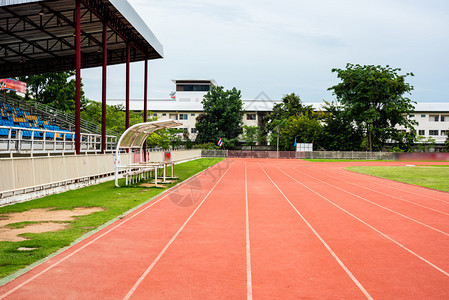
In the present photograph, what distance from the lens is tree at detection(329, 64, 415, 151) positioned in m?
60.4

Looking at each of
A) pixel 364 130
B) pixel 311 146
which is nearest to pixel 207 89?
pixel 311 146

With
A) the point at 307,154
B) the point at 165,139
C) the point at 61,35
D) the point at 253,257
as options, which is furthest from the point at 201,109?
the point at 253,257

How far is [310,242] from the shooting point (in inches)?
328

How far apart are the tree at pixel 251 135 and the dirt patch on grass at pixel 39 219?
5595 cm

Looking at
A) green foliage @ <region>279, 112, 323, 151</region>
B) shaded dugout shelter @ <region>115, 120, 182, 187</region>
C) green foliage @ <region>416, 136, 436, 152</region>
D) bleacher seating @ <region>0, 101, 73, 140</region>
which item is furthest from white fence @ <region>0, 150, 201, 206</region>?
green foliage @ <region>416, 136, 436, 152</region>

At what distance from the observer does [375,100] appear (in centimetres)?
6172

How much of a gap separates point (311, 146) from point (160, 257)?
5712cm

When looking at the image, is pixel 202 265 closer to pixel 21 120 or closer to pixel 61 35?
pixel 61 35

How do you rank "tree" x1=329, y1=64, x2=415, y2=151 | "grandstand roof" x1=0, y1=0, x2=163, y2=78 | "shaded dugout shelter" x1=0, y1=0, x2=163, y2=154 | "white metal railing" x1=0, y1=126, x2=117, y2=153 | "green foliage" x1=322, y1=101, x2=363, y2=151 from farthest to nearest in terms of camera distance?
"green foliage" x1=322, y1=101, x2=363, y2=151 → "tree" x1=329, y1=64, x2=415, y2=151 → "grandstand roof" x1=0, y1=0, x2=163, y2=78 → "shaded dugout shelter" x1=0, y1=0, x2=163, y2=154 → "white metal railing" x1=0, y1=126, x2=117, y2=153

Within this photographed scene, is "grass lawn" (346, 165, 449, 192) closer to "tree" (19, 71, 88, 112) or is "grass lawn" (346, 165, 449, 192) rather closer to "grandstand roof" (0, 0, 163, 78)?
"grandstand roof" (0, 0, 163, 78)

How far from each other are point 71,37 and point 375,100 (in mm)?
48891

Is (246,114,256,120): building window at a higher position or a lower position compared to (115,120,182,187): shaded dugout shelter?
higher

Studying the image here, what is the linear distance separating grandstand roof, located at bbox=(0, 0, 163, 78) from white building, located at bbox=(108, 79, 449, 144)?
112 ft

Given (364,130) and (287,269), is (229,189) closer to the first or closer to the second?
(287,269)
